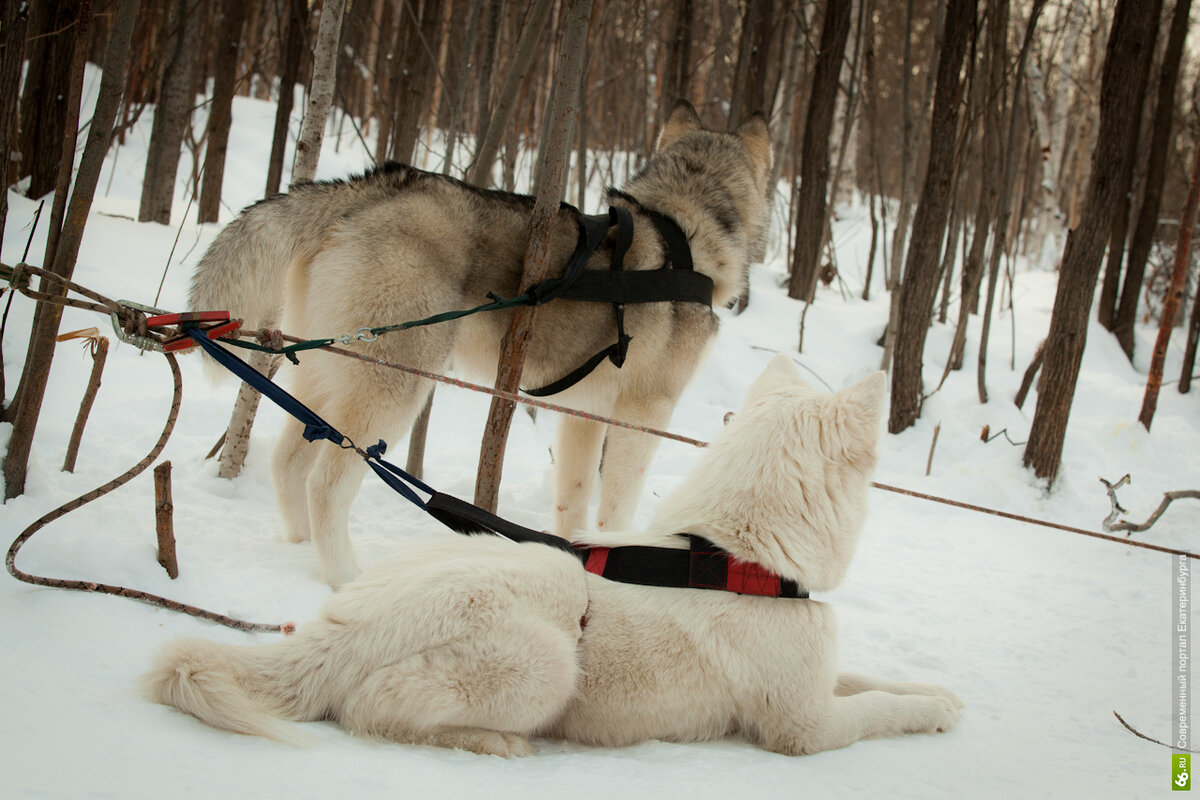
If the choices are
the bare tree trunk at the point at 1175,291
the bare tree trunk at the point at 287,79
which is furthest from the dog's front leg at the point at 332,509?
the bare tree trunk at the point at 1175,291

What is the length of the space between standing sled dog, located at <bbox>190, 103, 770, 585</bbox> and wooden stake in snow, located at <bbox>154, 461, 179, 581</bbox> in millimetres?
657

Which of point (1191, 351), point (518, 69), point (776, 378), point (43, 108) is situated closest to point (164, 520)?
point (776, 378)

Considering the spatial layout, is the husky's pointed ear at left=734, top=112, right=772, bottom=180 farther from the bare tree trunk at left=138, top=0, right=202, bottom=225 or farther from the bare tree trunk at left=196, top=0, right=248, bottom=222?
the bare tree trunk at left=196, top=0, right=248, bottom=222

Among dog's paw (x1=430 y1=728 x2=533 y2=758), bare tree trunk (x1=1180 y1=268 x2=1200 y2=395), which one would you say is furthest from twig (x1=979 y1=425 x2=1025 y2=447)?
dog's paw (x1=430 y1=728 x2=533 y2=758)

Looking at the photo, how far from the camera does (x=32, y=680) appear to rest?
6.68 ft

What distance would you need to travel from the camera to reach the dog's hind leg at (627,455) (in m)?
4.45

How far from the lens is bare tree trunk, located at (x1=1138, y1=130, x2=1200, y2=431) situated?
7.59 metres

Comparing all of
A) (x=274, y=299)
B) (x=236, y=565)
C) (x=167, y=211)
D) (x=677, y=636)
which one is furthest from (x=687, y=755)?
(x=167, y=211)

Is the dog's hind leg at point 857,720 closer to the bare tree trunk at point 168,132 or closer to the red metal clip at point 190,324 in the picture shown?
the red metal clip at point 190,324

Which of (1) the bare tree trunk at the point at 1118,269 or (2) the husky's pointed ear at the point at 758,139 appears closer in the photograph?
(2) the husky's pointed ear at the point at 758,139

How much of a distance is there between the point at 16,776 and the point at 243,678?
563 mm

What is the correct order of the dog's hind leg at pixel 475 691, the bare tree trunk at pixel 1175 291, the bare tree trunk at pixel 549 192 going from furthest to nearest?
1. the bare tree trunk at pixel 1175 291
2. the bare tree trunk at pixel 549 192
3. the dog's hind leg at pixel 475 691

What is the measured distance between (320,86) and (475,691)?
3765mm

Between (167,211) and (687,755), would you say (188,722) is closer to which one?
(687,755)
